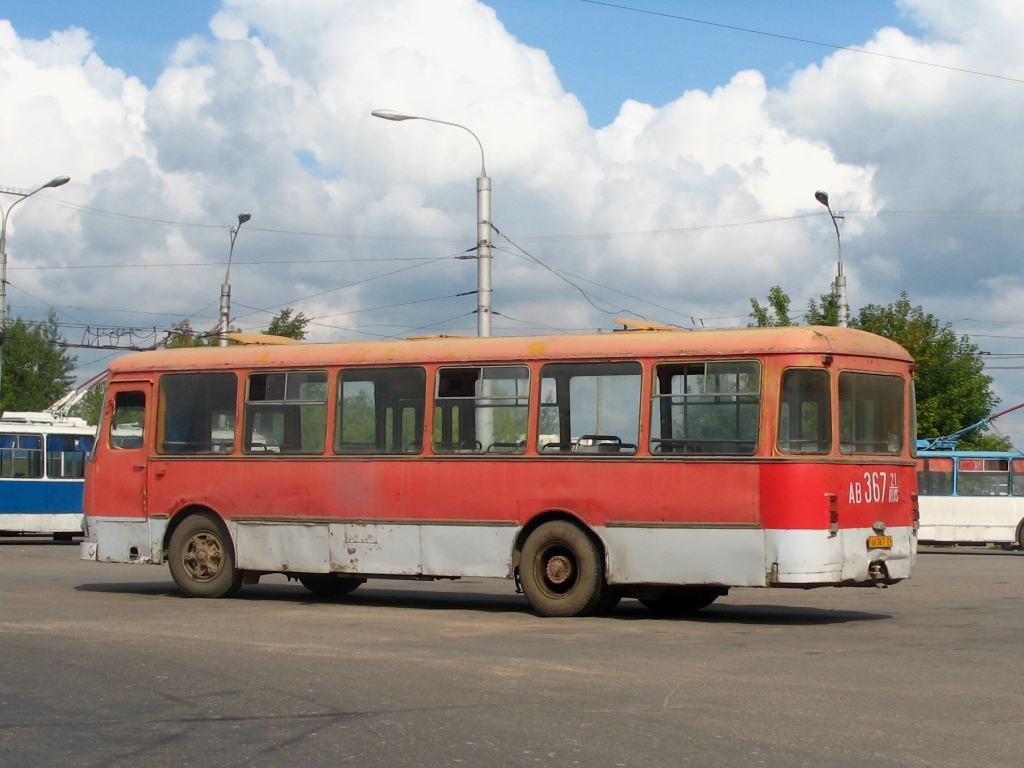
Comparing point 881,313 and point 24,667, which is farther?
point 881,313

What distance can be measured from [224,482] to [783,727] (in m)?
9.95

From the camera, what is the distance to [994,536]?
3553 cm

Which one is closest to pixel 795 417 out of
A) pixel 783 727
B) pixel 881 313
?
pixel 783 727

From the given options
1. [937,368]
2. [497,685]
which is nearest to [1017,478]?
[937,368]

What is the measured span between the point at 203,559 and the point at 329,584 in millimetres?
1689

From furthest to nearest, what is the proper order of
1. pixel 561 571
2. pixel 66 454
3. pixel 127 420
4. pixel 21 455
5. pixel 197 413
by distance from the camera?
1. pixel 66 454
2. pixel 21 455
3. pixel 127 420
4. pixel 197 413
5. pixel 561 571

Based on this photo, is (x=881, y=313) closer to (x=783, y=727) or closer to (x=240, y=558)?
(x=240, y=558)

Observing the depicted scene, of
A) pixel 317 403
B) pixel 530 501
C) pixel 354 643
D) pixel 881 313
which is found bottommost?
pixel 354 643

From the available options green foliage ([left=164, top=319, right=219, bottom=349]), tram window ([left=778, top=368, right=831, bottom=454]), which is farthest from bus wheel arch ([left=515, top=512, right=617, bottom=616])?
green foliage ([left=164, top=319, right=219, bottom=349])

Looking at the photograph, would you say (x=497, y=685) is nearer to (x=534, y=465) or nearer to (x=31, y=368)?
(x=534, y=465)

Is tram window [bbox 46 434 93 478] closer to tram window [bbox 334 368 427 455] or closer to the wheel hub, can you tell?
tram window [bbox 334 368 427 455]

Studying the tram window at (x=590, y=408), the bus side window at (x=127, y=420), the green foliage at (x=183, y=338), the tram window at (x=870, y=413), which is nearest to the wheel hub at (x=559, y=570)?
the tram window at (x=590, y=408)

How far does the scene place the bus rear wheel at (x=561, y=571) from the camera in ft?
47.0

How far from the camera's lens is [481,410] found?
49.8ft
